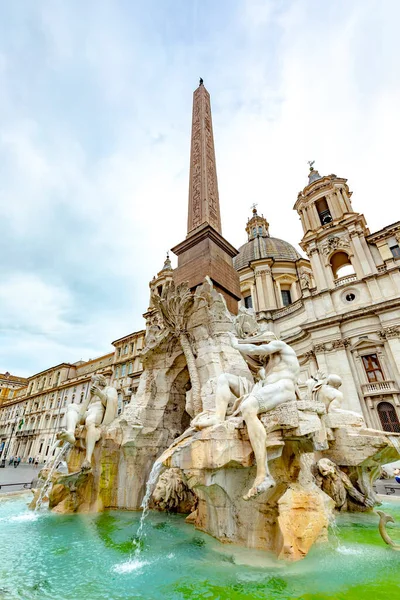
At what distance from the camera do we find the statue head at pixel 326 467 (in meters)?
5.27

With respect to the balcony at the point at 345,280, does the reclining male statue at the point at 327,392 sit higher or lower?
lower

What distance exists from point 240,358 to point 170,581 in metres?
3.59

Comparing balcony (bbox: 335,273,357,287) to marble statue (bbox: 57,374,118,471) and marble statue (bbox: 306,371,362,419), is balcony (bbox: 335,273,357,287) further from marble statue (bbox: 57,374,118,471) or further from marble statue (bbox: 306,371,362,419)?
marble statue (bbox: 57,374,118,471)

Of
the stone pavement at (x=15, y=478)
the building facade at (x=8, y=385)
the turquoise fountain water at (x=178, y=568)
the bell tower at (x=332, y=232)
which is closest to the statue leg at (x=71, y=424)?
the turquoise fountain water at (x=178, y=568)

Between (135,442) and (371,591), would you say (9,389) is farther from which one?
(371,591)

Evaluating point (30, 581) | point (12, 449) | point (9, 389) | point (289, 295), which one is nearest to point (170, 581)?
point (30, 581)

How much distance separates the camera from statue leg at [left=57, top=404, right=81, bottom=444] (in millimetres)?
6164

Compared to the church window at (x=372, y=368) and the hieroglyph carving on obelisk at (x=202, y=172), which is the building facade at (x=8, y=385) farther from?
the hieroglyph carving on obelisk at (x=202, y=172)

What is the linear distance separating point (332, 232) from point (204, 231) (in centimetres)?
2164

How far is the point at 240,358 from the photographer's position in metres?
5.89

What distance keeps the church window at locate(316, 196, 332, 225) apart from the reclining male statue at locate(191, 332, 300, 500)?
90.4ft

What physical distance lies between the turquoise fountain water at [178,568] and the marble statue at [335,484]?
685 millimetres

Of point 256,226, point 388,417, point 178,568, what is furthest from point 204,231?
point 256,226

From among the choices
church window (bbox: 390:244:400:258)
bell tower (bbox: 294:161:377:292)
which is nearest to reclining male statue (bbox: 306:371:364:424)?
bell tower (bbox: 294:161:377:292)
